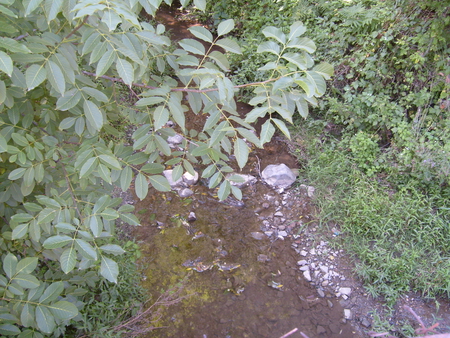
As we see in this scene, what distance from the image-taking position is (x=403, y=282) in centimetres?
263

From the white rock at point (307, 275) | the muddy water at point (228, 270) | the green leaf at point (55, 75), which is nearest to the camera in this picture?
the green leaf at point (55, 75)

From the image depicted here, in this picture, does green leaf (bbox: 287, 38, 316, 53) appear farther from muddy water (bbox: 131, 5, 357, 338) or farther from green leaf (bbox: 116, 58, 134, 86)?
muddy water (bbox: 131, 5, 357, 338)

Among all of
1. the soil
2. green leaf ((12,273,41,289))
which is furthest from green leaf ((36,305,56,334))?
the soil

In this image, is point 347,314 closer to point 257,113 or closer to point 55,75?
point 257,113

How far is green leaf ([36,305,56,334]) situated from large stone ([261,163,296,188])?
8.70 ft

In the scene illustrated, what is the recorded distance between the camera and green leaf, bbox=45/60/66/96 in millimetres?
982

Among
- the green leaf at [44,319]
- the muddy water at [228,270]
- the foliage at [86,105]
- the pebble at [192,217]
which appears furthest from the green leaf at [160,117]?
the pebble at [192,217]

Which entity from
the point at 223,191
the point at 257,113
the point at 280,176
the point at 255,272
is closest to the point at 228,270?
the point at 255,272

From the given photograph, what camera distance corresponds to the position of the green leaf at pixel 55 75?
0.98 m

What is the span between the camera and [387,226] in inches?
116

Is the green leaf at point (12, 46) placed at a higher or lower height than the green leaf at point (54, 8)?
lower

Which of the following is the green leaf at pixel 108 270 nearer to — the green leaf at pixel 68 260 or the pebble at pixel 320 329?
the green leaf at pixel 68 260

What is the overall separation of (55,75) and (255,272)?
2296 millimetres

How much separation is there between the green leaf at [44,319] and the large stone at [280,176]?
2651mm
